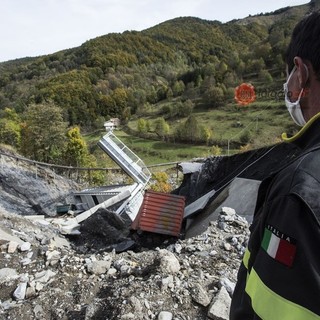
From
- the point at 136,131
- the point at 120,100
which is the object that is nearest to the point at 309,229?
the point at 136,131

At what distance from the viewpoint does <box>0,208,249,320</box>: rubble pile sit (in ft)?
13.7

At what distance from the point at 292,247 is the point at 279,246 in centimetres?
4

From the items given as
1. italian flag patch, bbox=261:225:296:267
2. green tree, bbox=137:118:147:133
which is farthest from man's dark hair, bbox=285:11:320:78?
green tree, bbox=137:118:147:133

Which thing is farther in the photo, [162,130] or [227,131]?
[162,130]

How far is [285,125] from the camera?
154ft

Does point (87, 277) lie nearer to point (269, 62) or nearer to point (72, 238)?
point (72, 238)

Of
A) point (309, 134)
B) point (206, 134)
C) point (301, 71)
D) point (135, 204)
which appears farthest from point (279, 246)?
point (206, 134)

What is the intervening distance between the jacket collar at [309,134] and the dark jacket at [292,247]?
7 centimetres

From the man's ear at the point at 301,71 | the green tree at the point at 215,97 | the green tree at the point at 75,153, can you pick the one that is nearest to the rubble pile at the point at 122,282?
the man's ear at the point at 301,71

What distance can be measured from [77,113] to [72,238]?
72.0 meters

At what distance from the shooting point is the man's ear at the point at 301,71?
46.3 inches

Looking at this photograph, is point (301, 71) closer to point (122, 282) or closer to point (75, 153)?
point (122, 282)

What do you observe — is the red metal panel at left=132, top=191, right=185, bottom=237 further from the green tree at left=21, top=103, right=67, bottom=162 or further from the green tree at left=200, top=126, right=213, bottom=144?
the green tree at left=200, top=126, right=213, bottom=144

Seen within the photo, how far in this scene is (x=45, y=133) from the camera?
3725 cm
